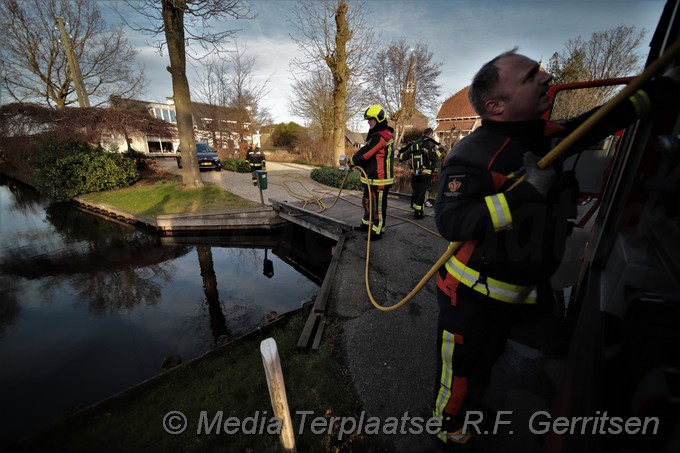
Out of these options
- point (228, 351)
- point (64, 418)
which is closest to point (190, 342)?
point (228, 351)

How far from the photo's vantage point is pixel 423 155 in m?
6.08

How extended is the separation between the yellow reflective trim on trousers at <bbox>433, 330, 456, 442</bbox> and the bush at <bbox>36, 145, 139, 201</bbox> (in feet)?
52.7

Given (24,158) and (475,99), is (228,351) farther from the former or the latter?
(24,158)

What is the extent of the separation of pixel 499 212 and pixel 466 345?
810 millimetres

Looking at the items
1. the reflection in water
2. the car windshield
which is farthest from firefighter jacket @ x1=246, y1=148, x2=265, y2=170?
the car windshield

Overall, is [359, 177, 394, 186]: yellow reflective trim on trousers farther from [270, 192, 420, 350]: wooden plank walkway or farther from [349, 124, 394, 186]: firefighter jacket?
[270, 192, 420, 350]: wooden plank walkway

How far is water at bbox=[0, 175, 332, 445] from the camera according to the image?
3.69 m

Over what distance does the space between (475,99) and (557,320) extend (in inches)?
104

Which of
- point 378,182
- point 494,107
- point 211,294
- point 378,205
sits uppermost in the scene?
point 494,107

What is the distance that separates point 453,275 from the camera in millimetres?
1617

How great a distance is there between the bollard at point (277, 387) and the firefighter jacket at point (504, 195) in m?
1.14

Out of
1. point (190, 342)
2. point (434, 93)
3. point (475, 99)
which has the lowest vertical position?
point (190, 342)

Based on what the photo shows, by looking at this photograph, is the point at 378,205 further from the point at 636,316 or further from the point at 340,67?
the point at 340,67

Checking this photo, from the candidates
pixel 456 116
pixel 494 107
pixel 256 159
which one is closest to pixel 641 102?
pixel 494 107
